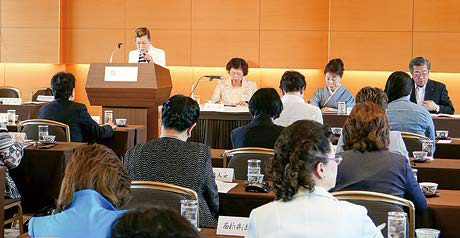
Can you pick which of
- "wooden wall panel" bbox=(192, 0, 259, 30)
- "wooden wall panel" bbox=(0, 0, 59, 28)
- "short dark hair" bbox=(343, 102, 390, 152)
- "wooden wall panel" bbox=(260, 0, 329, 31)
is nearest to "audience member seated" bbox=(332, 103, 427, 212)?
"short dark hair" bbox=(343, 102, 390, 152)

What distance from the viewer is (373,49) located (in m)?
9.91

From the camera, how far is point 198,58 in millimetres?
10570

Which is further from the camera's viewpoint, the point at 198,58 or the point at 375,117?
the point at 198,58

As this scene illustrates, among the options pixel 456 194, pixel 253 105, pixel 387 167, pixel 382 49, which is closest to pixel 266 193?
pixel 387 167

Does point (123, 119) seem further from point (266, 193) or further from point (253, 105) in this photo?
point (266, 193)

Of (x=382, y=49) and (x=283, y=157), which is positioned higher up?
(x=382, y=49)

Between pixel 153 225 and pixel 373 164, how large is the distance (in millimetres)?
2531

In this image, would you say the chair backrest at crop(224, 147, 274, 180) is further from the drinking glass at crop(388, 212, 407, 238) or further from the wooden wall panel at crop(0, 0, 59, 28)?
the wooden wall panel at crop(0, 0, 59, 28)

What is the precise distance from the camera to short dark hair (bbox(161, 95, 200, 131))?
3.64 meters

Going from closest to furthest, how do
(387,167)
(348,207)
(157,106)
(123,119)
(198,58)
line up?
(348,207), (387,167), (123,119), (157,106), (198,58)

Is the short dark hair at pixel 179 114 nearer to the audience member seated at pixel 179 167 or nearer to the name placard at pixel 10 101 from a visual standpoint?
the audience member seated at pixel 179 167

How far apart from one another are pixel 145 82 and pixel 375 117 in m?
4.35

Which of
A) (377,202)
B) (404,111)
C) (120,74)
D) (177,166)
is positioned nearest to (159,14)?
Answer: (120,74)

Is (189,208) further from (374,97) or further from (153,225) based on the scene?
(374,97)
